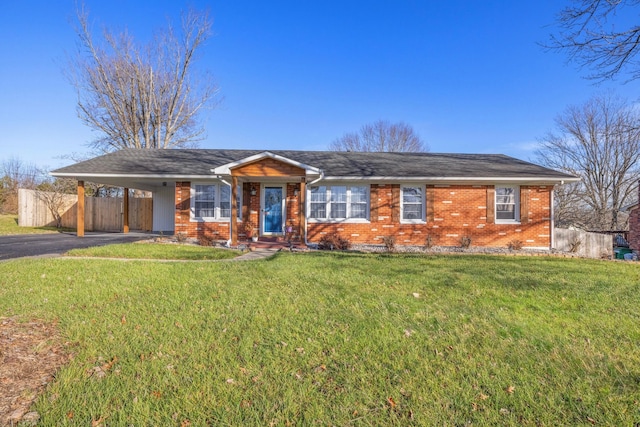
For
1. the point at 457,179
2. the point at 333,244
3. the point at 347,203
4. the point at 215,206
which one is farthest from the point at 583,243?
the point at 215,206

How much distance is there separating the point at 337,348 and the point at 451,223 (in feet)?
35.3

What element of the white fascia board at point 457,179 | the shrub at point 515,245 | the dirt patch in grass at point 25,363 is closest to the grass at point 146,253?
the dirt patch in grass at point 25,363

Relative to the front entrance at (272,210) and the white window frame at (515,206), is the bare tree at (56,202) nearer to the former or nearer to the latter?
the front entrance at (272,210)

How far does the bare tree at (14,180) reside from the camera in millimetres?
21859

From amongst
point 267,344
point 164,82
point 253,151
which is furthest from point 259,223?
point 164,82

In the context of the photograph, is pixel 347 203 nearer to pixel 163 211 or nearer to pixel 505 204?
pixel 505 204

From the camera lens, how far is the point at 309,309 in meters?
4.19

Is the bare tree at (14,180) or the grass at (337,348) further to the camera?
the bare tree at (14,180)

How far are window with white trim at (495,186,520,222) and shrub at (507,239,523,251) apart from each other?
2.91ft

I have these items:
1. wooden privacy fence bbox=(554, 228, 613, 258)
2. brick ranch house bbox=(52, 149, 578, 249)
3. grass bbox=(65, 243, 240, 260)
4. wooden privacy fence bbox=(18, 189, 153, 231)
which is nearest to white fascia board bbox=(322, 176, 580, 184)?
brick ranch house bbox=(52, 149, 578, 249)

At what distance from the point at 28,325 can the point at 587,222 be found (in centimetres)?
3000

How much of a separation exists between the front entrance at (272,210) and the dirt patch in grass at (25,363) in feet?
31.7

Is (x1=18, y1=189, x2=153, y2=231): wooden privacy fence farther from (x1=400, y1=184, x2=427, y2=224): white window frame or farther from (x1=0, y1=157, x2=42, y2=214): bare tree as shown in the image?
(x1=400, y1=184, x2=427, y2=224): white window frame

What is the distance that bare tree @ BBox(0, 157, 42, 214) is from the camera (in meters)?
21.9
